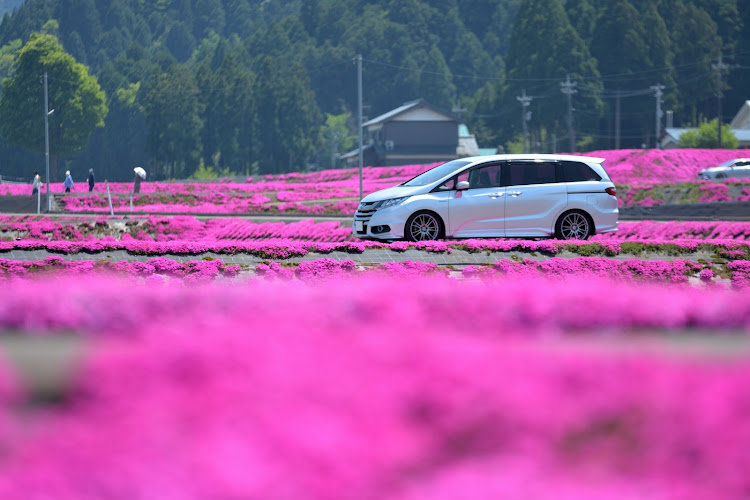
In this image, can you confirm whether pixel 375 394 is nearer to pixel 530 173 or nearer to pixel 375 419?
pixel 375 419

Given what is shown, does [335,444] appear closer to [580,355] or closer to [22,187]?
[580,355]

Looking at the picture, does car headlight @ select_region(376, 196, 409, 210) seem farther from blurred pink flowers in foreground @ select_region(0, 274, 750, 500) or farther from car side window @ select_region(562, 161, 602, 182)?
blurred pink flowers in foreground @ select_region(0, 274, 750, 500)

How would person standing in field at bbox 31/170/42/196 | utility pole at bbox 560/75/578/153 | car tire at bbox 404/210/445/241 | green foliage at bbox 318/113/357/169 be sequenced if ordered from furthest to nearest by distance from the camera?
green foliage at bbox 318/113/357/169 → utility pole at bbox 560/75/578/153 → person standing in field at bbox 31/170/42/196 → car tire at bbox 404/210/445/241

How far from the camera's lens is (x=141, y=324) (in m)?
4.63

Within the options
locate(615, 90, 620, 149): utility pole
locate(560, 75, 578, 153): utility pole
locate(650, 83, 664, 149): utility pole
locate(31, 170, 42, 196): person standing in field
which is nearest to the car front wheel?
locate(31, 170, 42, 196): person standing in field

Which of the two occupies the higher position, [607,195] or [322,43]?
[322,43]

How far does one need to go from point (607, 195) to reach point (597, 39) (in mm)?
82950

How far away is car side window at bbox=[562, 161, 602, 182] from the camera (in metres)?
17.1

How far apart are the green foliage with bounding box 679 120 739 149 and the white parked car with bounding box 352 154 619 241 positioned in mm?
68568

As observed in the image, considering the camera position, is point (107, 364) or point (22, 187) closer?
point (107, 364)

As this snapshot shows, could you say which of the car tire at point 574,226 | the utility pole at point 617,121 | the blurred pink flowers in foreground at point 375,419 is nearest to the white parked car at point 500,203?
the car tire at point 574,226

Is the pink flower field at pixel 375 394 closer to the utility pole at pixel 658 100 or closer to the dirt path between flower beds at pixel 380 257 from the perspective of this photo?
the dirt path between flower beds at pixel 380 257

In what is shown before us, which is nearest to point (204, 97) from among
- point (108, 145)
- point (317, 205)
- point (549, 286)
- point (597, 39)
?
point (108, 145)

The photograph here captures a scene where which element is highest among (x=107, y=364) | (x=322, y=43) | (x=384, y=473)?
(x=322, y=43)
